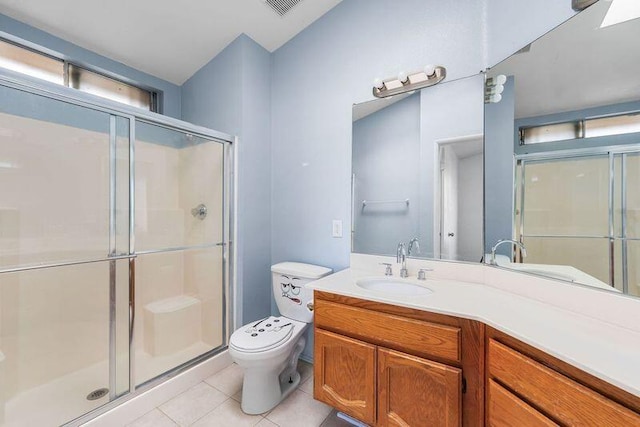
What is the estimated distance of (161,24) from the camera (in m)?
1.95

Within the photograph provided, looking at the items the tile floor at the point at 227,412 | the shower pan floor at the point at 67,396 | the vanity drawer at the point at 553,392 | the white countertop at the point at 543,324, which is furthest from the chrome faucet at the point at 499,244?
the shower pan floor at the point at 67,396

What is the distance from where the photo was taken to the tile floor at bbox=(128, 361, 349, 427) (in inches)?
58.3

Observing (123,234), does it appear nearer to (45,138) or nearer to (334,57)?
(45,138)

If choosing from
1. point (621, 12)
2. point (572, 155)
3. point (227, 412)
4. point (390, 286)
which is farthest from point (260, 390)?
point (621, 12)

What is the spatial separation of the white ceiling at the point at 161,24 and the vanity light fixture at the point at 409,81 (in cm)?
81

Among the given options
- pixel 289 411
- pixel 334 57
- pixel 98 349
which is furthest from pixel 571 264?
pixel 98 349

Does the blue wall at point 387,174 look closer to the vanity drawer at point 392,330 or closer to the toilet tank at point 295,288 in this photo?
the toilet tank at point 295,288

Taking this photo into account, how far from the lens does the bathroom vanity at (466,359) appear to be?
72 cm

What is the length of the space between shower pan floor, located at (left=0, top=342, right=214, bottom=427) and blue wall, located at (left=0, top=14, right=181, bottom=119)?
84.3 inches

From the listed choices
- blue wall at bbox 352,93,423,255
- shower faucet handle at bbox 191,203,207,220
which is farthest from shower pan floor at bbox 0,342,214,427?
blue wall at bbox 352,93,423,255

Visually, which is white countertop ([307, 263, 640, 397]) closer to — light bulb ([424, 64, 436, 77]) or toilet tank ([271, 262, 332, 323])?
toilet tank ([271, 262, 332, 323])

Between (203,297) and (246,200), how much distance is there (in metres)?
0.91

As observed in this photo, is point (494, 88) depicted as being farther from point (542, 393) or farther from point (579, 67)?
point (542, 393)

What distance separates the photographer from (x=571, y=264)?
107cm
